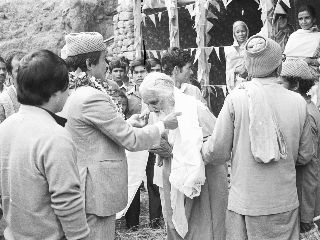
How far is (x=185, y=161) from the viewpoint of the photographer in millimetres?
3727

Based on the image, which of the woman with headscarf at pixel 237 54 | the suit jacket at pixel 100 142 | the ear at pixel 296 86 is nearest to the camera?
the suit jacket at pixel 100 142

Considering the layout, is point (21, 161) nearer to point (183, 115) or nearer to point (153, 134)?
point (153, 134)

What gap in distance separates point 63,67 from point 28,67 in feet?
0.52

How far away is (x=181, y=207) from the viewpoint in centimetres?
393

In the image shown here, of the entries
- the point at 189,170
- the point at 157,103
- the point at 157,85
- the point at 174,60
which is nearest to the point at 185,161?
the point at 189,170

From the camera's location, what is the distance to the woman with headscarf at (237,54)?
740 cm

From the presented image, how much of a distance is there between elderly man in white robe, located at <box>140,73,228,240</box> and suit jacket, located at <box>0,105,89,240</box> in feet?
4.90

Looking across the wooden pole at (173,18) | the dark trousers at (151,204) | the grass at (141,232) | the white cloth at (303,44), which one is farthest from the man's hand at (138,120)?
the wooden pole at (173,18)

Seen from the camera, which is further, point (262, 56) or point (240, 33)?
point (240, 33)

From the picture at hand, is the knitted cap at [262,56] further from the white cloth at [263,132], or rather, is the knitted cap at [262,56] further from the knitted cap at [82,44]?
the knitted cap at [82,44]

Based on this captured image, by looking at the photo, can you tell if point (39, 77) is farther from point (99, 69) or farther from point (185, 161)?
point (185, 161)

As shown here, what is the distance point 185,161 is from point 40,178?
1.64 meters

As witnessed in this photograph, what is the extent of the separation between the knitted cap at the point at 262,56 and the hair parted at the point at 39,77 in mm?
1283

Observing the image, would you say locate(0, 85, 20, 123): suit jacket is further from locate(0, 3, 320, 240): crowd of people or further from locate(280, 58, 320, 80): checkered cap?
locate(280, 58, 320, 80): checkered cap
